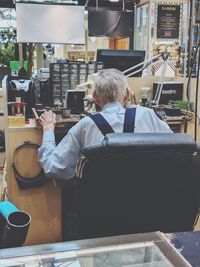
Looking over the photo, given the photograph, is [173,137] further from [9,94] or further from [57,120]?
[9,94]

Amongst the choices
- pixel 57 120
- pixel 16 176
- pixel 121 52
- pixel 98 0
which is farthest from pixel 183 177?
pixel 98 0

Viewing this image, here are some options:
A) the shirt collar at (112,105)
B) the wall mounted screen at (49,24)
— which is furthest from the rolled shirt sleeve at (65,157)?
the wall mounted screen at (49,24)

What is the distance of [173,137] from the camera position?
4.90ft

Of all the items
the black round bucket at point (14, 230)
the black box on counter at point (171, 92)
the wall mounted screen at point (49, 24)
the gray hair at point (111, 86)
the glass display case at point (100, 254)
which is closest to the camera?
the glass display case at point (100, 254)

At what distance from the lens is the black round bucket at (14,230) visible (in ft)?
4.15

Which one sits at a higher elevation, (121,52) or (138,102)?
(121,52)

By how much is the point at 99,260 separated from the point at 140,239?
0.47ft

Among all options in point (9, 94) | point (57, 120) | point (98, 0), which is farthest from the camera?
→ point (98, 0)

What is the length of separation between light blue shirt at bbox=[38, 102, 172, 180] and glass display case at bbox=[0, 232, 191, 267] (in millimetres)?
932

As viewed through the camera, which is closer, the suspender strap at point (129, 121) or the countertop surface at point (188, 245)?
the countertop surface at point (188, 245)

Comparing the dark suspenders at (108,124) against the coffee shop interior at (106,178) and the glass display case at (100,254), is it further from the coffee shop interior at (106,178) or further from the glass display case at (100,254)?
the glass display case at (100,254)

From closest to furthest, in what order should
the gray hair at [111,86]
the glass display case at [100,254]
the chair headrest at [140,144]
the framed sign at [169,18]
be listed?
the glass display case at [100,254], the chair headrest at [140,144], the gray hair at [111,86], the framed sign at [169,18]

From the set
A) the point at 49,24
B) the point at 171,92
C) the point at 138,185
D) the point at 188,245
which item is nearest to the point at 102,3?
the point at 49,24

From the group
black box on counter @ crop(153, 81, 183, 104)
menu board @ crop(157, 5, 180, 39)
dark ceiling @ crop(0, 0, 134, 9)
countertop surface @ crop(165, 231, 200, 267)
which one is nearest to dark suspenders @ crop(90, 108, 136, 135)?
countertop surface @ crop(165, 231, 200, 267)
